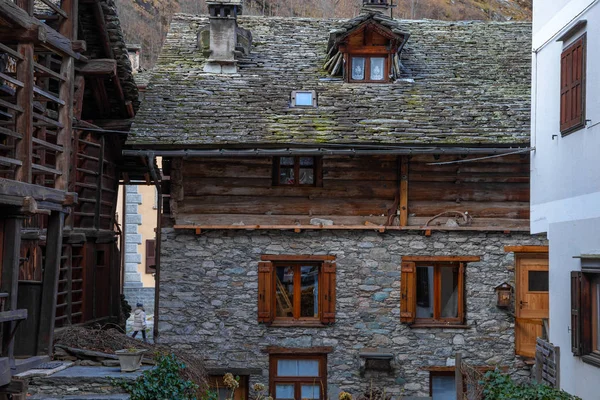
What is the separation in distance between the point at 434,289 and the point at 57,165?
25.1 ft

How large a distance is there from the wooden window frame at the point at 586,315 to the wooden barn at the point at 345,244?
4949 millimetres

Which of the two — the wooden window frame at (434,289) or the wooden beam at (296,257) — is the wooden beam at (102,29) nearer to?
the wooden beam at (296,257)

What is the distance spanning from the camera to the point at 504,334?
49.5 ft

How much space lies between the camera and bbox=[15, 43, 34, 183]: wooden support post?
9.92 m

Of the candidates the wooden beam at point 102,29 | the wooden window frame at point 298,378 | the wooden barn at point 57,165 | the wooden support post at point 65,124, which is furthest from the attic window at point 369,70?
the wooden support post at point 65,124

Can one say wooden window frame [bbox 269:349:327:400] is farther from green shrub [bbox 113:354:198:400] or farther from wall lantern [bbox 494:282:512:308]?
wall lantern [bbox 494:282:512:308]

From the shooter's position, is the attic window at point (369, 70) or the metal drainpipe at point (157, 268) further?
the attic window at point (369, 70)

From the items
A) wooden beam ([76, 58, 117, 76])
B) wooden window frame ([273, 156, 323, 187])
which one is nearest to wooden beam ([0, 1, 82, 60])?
wooden beam ([76, 58, 117, 76])

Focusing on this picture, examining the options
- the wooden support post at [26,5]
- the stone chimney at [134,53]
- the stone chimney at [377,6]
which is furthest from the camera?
the stone chimney at [134,53]

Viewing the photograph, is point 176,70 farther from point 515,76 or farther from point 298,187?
point 515,76

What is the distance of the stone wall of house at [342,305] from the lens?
1498 centimetres

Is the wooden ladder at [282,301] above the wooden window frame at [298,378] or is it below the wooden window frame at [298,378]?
above

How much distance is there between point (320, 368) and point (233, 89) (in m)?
5.84

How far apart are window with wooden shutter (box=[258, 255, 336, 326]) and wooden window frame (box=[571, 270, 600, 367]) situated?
5772mm
